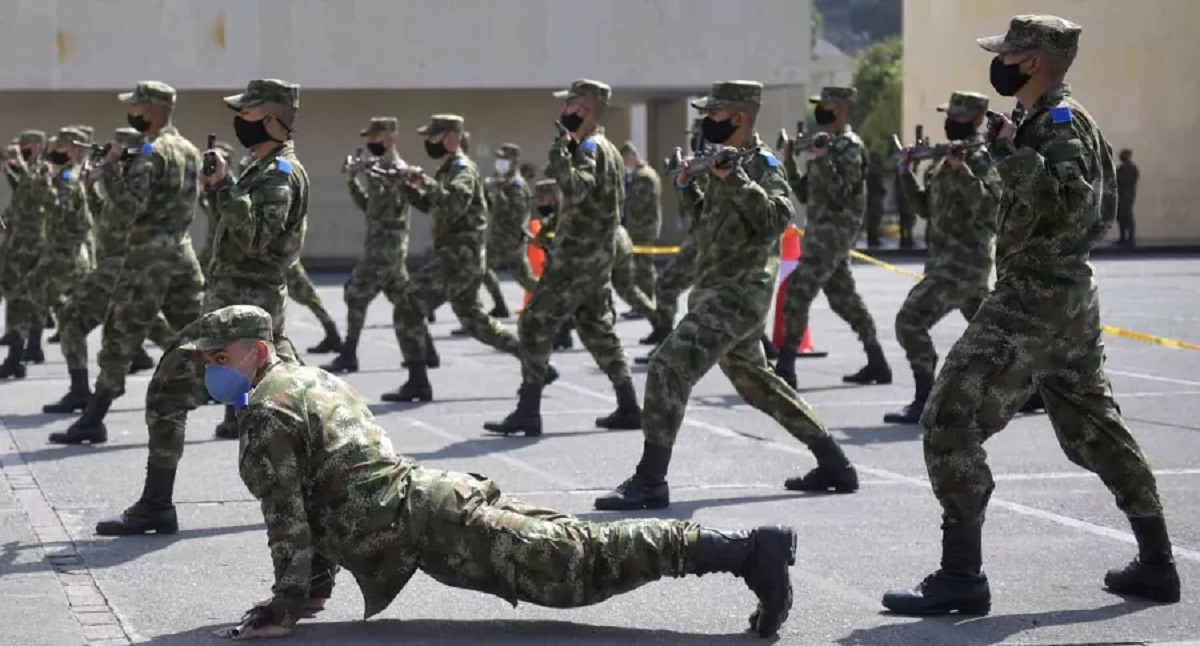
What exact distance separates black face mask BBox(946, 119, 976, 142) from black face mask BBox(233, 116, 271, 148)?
4.58 meters

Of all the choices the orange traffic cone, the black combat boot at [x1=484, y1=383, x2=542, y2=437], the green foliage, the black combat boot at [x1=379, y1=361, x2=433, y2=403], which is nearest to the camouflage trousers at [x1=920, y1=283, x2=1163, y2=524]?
the black combat boot at [x1=484, y1=383, x2=542, y2=437]

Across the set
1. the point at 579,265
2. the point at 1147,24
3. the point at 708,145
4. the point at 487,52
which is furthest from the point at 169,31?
the point at 708,145

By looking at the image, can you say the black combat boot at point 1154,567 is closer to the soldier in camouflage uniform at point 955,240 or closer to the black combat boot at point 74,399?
the soldier in camouflage uniform at point 955,240

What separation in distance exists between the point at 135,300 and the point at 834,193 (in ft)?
17.6

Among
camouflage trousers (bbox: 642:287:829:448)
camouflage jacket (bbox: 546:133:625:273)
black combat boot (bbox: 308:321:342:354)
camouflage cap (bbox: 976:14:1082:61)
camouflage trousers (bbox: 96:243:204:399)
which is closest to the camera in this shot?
camouflage cap (bbox: 976:14:1082:61)

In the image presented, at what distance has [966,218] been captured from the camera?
12562 mm

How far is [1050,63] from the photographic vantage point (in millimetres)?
7059

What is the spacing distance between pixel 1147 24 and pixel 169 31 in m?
20.1

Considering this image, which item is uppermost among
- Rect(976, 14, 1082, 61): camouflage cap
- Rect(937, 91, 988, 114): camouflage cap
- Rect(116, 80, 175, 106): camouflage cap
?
Rect(976, 14, 1082, 61): camouflage cap

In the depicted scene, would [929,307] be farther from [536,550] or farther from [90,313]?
[536,550]

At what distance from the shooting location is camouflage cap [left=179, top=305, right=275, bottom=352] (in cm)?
656

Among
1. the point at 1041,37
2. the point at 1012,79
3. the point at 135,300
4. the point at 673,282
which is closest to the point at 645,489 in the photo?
the point at 1012,79

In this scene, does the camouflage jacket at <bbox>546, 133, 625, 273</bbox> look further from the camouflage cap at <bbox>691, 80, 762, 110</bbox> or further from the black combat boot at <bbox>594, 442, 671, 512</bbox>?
the black combat boot at <bbox>594, 442, 671, 512</bbox>

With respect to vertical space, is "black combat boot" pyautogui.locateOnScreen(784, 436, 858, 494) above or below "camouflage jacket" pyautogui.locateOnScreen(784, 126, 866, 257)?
below
